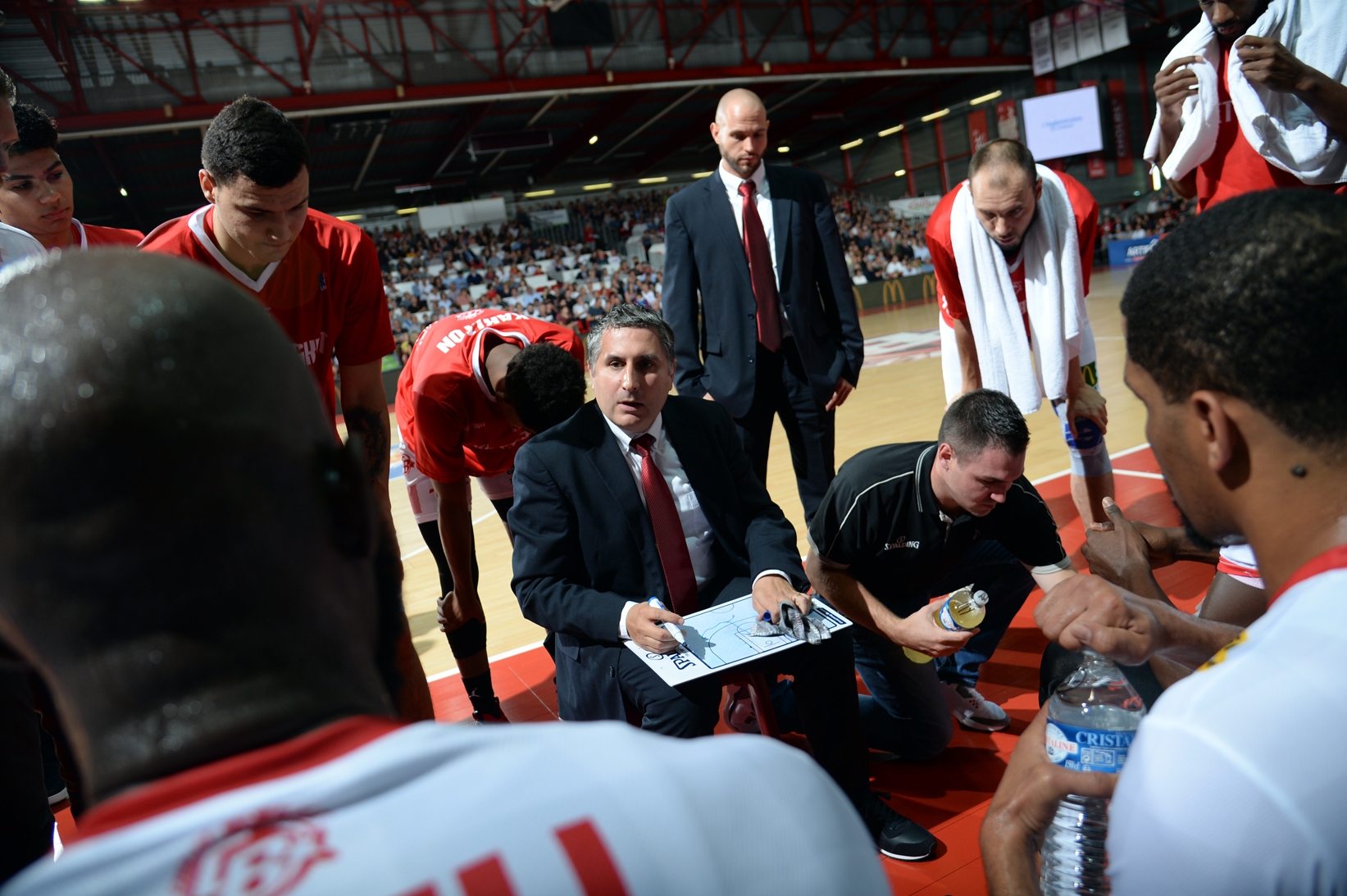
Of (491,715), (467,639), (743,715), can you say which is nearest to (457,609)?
(467,639)

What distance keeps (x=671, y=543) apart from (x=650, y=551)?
0.06 meters

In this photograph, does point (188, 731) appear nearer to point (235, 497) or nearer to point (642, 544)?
point (235, 497)

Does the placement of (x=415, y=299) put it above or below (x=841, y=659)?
above

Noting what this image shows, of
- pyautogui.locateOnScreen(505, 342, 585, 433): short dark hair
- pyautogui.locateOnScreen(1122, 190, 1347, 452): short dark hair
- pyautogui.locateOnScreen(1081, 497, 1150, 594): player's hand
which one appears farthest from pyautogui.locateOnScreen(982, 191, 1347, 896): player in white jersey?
pyautogui.locateOnScreen(505, 342, 585, 433): short dark hair

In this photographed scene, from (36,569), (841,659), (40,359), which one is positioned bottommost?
(841,659)

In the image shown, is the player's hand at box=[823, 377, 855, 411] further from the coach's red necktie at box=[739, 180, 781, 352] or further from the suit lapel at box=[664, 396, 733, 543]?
the suit lapel at box=[664, 396, 733, 543]

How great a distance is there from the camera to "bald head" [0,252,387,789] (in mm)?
533

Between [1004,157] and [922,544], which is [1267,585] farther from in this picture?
[1004,157]

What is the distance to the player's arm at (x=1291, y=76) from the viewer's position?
84.9 inches

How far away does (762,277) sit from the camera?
11.2 ft

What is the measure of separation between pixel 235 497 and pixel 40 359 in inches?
5.8

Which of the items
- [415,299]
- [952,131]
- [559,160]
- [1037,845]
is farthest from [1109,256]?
[1037,845]

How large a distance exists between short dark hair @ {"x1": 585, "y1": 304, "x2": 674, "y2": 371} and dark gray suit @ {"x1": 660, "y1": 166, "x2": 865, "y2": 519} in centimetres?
70

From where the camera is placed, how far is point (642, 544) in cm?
248
